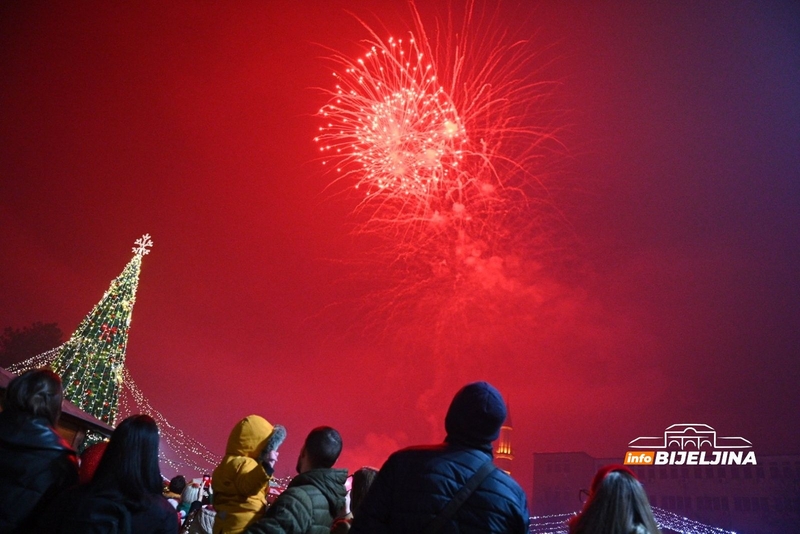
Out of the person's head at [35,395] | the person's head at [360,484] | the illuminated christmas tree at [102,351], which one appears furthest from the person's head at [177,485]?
the illuminated christmas tree at [102,351]

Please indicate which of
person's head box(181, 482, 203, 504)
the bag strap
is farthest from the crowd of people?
person's head box(181, 482, 203, 504)

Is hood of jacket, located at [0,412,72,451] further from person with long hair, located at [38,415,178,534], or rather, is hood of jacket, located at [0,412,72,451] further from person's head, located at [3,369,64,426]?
person with long hair, located at [38,415,178,534]

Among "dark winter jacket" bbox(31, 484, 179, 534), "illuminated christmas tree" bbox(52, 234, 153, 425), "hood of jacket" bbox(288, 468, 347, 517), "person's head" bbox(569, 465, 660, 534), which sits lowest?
"dark winter jacket" bbox(31, 484, 179, 534)

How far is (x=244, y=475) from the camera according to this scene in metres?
3.59

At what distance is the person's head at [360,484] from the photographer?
162 inches

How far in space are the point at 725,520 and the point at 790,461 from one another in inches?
333

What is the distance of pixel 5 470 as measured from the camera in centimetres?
283

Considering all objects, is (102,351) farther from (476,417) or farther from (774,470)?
(774,470)

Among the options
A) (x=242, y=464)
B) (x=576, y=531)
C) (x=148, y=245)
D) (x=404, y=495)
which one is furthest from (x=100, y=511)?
(x=148, y=245)

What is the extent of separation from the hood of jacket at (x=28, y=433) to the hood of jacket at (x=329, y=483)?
4.26ft

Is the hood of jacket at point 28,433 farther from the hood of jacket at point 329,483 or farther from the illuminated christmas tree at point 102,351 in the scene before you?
the illuminated christmas tree at point 102,351

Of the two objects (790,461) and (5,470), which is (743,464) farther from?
(5,470)

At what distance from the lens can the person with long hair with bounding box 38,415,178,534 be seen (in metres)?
2.59

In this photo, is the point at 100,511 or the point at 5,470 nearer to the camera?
the point at 100,511
